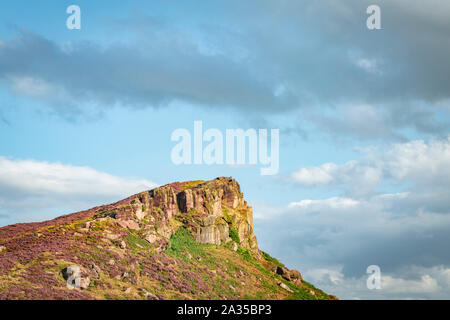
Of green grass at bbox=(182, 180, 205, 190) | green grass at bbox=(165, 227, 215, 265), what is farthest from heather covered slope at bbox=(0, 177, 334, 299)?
green grass at bbox=(182, 180, 205, 190)

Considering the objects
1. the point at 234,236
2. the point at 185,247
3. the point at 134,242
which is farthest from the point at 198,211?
the point at 134,242

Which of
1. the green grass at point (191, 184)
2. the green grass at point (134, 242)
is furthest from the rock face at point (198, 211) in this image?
the green grass at point (134, 242)

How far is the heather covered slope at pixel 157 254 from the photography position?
278ft

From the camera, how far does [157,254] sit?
105188mm

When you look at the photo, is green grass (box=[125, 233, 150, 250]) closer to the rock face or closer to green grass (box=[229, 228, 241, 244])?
the rock face

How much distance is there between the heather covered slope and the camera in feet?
278

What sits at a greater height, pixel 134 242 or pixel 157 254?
pixel 134 242

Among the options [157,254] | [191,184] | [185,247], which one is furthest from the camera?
[191,184]

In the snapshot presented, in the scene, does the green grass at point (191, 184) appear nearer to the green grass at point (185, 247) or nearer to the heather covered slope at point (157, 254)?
the heather covered slope at point (157, 254)

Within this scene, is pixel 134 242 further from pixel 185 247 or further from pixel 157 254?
pixel 185 247

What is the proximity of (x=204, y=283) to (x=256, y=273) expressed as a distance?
63.1 feet
